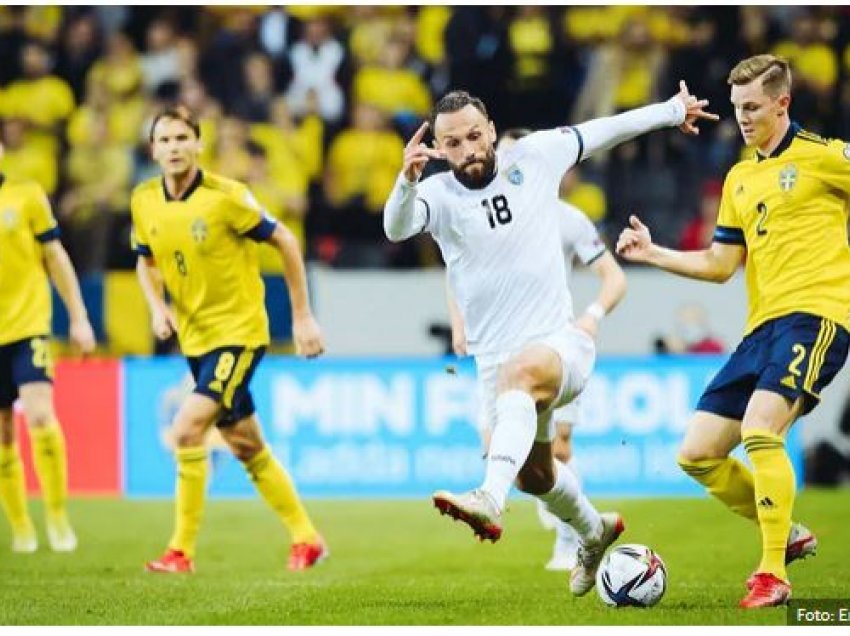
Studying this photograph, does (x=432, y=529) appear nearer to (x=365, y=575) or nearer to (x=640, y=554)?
(x=365, y=575)

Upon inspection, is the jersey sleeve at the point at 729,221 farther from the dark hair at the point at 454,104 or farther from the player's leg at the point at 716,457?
the dark hair at the point at 454,104

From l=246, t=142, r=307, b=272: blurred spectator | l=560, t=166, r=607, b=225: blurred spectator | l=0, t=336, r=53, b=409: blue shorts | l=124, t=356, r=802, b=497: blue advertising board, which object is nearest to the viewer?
l=0, t=336, r=53, b=409: blue shorts

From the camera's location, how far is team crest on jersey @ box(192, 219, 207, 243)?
35.0 ft

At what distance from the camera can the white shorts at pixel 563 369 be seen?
8461mm

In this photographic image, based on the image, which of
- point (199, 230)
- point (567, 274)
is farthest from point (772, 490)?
point (199, 230)

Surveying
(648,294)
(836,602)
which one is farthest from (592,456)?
(836,602)

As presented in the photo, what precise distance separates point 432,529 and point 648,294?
13.2 ft

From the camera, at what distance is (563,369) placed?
8406 mm

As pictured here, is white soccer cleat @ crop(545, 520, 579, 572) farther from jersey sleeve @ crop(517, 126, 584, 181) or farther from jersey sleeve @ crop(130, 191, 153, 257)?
jersey sleeve @ crop(130, 191, 153, 257)

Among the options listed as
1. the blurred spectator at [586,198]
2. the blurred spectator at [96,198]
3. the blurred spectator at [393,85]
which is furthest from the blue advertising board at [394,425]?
the blurred spectator at [393,85]

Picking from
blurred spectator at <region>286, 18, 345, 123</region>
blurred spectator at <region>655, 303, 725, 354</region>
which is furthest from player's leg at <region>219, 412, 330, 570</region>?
blurred spectator at <region>286, 18, 345, 123</region>

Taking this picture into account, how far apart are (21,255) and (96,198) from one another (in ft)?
20.4

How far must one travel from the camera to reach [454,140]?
848 cm

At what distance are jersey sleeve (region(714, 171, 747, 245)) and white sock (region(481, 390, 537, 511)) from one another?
1462mm
